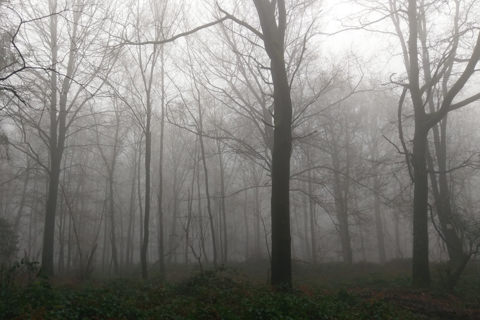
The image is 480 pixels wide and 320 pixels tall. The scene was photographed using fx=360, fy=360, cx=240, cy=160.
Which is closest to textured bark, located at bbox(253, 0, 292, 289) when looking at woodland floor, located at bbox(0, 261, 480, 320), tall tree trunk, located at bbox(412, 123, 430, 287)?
woodland floor, located at bbox(0, 261, 480, 320)

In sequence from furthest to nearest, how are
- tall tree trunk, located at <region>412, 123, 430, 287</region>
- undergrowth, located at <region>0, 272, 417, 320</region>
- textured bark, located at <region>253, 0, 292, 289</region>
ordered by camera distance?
1. tall tree trunk, located at <region>412, 123, 430, 287</region>
2. textured bark, located at <region>253, 0, 292, 289</region>
3. undergrowth, located at <region>0, 272, 417, 320</region>

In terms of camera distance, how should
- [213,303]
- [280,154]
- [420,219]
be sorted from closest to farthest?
1. [213,303]
2. [280,154]
3. [420,219]

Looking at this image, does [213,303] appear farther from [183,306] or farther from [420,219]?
[420,219]

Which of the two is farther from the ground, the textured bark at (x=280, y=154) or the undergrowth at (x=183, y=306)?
the textured bark at (x=280, y=154)

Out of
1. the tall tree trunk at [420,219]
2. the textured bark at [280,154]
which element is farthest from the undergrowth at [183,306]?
the tall tree trunk at [420,219]

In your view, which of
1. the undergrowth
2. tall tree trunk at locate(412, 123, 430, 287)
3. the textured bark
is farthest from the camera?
tall tree trunk at locate(412, 123, 430, 287)

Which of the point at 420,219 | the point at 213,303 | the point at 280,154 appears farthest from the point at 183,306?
the point at 420,219

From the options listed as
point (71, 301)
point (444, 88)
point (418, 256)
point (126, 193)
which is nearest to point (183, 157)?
point (126, 193)

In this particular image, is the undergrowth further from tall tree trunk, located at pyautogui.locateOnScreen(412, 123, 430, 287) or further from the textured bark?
tall tree trunk, located at pyautogui.locateOnScreen(412, 123, 430, 287)

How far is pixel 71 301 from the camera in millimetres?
5941

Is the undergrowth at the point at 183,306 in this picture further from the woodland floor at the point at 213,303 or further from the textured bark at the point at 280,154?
the textured bark at the point at 280,154

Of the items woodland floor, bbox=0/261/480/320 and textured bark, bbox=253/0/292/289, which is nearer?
woodland floor, bbox=0/261/480/320

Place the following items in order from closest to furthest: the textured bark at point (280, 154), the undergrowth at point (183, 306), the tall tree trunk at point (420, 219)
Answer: the undergrowth at point (183, 306)
the textured bark at point (280, 154)
the tall tree trunk at point (420, 219)

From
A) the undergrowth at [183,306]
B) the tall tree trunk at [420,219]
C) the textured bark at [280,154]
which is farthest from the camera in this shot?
the tall tree trunk at [420,219]
